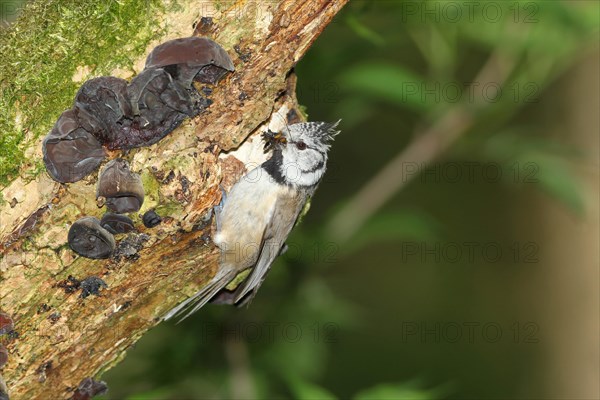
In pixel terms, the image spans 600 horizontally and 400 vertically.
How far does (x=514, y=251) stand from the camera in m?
8.61

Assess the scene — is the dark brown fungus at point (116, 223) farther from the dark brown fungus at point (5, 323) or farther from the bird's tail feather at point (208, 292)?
the bird's tail feather at point (208, 292)

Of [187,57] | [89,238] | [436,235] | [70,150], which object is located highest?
[436,235]

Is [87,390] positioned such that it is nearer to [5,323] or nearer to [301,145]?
[5,323]

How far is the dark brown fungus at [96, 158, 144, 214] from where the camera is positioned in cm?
254

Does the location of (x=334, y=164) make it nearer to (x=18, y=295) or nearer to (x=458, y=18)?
(x=458, y=18)

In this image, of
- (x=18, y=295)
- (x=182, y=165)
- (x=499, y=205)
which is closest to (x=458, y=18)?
(x=182, y=165)

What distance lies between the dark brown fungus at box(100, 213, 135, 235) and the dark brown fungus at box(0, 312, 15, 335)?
0.51 meters

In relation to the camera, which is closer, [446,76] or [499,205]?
[446,76]

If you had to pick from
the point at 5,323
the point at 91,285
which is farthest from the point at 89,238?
the point at 5,323

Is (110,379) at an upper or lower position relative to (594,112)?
lower

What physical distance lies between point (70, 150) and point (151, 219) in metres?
0.38

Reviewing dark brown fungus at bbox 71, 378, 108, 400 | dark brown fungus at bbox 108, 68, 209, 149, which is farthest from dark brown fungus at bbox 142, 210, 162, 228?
dark brown fungus at bbox 71, 378, 108, 400

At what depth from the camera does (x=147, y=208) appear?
8.60 feet

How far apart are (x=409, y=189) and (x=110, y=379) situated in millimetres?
6796
